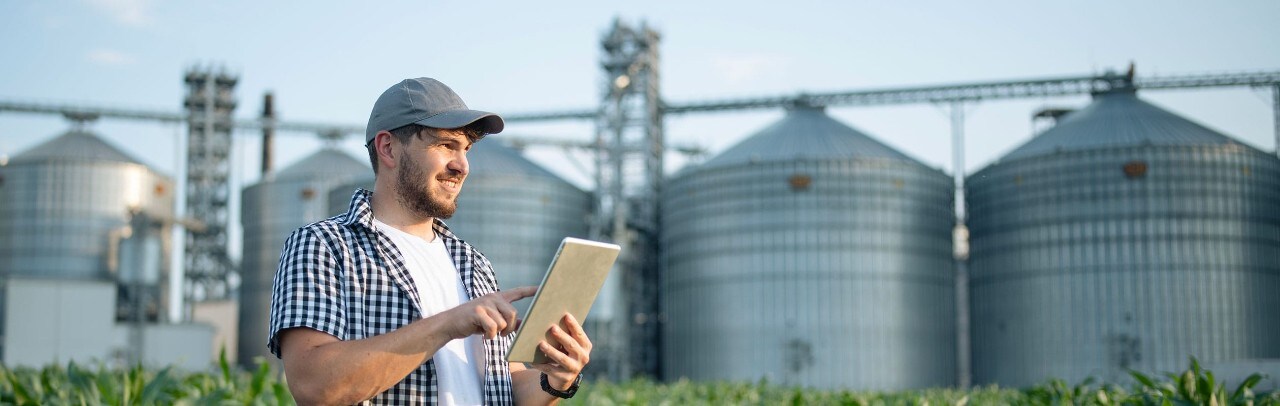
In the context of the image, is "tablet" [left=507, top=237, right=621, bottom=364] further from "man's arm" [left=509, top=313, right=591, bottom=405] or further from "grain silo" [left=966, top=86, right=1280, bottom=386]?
"grain silo" [left=966, top=86, right=1280, bottom=386]

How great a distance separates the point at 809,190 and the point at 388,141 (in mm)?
46582

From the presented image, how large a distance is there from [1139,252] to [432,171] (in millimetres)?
47299

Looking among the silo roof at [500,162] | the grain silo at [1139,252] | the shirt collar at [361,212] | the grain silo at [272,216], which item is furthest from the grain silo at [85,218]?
the shirt collar at [361,212]

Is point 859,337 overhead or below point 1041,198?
below

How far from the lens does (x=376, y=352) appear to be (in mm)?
3518

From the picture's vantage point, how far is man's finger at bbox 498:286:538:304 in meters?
3.62

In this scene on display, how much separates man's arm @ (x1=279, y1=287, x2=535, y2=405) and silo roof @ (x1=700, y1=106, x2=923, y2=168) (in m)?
47.2

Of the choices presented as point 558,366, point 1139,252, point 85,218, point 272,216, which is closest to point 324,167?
point 272,216

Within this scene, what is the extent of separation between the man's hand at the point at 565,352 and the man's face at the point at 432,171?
19.0 inches

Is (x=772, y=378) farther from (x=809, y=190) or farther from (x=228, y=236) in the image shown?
(x=228, y=236)

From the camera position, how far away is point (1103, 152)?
48.4 metres

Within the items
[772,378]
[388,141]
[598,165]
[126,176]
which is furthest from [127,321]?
[388,141]

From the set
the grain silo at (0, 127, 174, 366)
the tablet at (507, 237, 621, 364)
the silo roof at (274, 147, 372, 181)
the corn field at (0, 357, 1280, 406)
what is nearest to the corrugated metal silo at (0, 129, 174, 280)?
the grain silo at (0, 127, 174, 366)

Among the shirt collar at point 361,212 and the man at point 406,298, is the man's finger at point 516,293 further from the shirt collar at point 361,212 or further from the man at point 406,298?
the shirt collar at point 361,212
